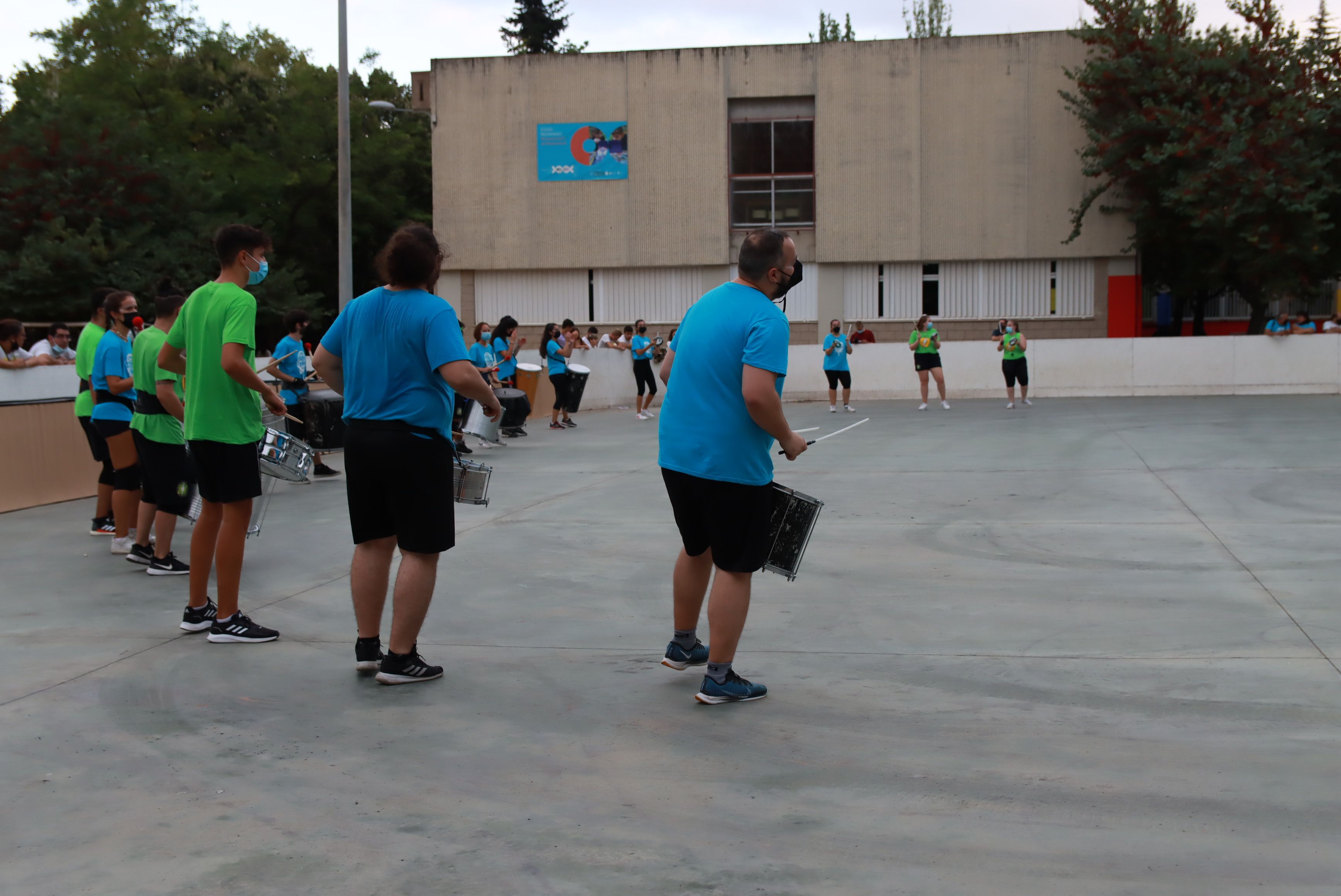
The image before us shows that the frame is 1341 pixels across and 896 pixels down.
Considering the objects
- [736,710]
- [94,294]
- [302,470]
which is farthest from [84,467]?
[736,710]

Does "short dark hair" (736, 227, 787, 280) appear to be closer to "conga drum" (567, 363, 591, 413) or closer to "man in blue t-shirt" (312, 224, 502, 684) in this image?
"man in blue t-shirt" (312, 224, 502, 684)

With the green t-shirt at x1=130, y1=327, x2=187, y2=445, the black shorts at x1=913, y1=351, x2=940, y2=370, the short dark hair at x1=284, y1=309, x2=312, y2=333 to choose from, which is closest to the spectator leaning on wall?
the short dark hair at x1=284, y1=309, x2=312, y2=333

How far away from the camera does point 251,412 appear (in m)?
5.66

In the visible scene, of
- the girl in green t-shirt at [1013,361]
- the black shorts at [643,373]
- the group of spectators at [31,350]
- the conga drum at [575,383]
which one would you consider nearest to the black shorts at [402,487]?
the group of spectators at [31,350]

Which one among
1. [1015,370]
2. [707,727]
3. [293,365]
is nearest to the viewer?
[707,727]

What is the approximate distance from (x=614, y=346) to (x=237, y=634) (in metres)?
21.3

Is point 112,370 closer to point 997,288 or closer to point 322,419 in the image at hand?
point 322,419

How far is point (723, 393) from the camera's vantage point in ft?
15.1

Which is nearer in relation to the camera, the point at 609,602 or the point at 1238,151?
the point at 609,602

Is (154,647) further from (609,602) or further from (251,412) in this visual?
(609,602)

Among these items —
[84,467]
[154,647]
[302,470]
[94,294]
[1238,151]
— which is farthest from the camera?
[1238,151]

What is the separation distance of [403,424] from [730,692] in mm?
1625

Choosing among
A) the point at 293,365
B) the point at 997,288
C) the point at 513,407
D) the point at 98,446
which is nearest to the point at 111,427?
the point at 98,446

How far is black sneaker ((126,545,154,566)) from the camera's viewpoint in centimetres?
766
